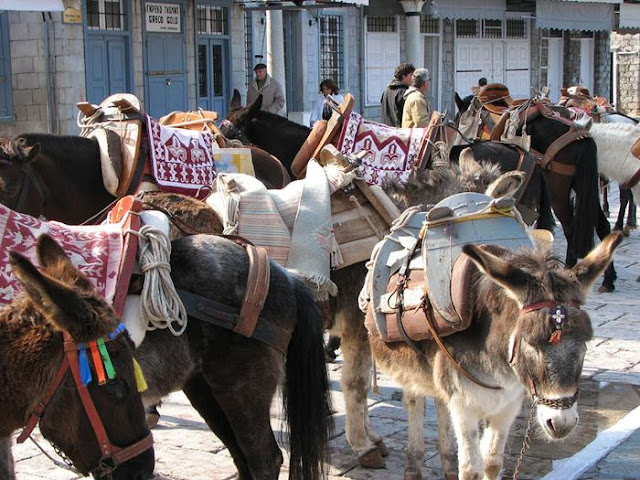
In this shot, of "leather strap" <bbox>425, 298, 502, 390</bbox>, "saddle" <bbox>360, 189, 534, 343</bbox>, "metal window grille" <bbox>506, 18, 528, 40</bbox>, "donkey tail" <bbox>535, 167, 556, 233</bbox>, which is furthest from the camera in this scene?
"metal window grille" <bbox>506, 18, 528, 40</bbox>

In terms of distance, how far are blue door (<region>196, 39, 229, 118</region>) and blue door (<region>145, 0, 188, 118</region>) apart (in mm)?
462

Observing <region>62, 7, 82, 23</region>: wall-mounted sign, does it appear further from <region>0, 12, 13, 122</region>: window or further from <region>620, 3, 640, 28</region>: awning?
<region>620, 3, 640, 28</region>: awning

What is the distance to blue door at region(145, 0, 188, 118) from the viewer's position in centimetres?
1593

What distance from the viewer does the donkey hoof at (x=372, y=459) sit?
17.2 feet

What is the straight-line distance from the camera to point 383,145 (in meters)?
7.51

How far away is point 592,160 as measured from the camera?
9852mm

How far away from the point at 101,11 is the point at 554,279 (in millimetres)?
12442

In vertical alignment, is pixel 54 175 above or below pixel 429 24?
below

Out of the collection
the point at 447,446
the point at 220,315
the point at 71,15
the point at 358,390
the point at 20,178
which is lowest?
the point at 447,446

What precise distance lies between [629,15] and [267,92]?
19.3m

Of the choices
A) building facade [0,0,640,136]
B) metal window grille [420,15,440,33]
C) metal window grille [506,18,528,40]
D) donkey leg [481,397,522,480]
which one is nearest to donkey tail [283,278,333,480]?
donkey leg [481,397,522,480]

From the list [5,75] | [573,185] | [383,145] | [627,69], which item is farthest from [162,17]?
[627,69]

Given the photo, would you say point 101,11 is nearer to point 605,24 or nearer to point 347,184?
point 347,184

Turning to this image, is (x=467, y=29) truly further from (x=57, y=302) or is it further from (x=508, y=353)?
(x=57, y=302)
